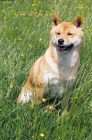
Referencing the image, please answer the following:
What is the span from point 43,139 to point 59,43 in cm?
132

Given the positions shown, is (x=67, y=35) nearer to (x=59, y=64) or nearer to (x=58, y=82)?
(x=59, y=64)

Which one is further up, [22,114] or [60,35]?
[60,35]

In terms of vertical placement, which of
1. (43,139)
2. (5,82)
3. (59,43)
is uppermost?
(59,43)

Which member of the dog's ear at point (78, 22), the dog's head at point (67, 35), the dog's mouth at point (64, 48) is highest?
the dog's ear at point (78, 22)

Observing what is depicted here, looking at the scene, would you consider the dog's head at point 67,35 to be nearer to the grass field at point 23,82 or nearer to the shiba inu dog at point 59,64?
the shiba inu dog at point 59,64

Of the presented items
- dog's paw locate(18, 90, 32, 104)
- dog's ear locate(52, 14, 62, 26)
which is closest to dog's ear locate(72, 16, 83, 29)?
dog's ear locate(52, 14, 62, 26)

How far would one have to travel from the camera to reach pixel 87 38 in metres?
4.98

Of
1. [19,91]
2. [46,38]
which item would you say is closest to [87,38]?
[46,38]

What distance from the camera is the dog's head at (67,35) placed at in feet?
12.2

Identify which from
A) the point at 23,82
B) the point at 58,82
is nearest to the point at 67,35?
the point at 58,82

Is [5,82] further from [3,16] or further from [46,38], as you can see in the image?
A: [3,16]

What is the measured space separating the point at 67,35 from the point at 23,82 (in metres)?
0.81

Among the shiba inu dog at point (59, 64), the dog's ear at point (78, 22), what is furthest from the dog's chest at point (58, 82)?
the dog's ear at point (78, 22)

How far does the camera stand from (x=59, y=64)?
12.6ft
